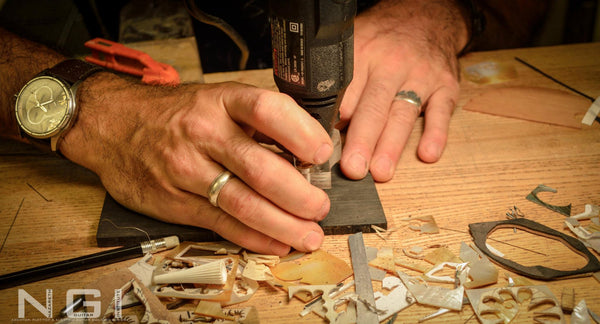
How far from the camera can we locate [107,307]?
33.9 inches

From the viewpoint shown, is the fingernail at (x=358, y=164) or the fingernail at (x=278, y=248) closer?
the fingernail at (x=278, y=248)

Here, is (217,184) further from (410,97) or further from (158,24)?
(158,24)

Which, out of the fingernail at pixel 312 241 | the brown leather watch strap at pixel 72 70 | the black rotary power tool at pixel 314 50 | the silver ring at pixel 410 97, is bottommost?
the fingernail at pixel 312 241

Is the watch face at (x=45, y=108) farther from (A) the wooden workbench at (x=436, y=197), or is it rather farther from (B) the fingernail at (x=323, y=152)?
(B) the fingernail at (x=323, y=152)

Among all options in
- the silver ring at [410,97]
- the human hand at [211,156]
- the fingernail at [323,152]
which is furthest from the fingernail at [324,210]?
the silver ring at [410,97]

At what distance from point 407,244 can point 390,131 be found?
344mm

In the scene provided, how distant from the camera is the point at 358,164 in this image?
1.12 metres

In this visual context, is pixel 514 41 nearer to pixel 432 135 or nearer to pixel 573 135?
pixel 573 135

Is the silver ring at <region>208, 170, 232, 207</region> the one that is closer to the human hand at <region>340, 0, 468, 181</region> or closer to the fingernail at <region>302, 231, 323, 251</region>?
the fingernail at <region>302, 231, 323, 251</region>

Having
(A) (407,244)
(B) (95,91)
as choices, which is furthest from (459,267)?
(B) (95,91)

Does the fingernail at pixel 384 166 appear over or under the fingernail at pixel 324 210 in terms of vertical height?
under

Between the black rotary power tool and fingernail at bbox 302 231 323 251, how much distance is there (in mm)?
226

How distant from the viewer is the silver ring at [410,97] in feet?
4.29

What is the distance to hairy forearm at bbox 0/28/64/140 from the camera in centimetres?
120
